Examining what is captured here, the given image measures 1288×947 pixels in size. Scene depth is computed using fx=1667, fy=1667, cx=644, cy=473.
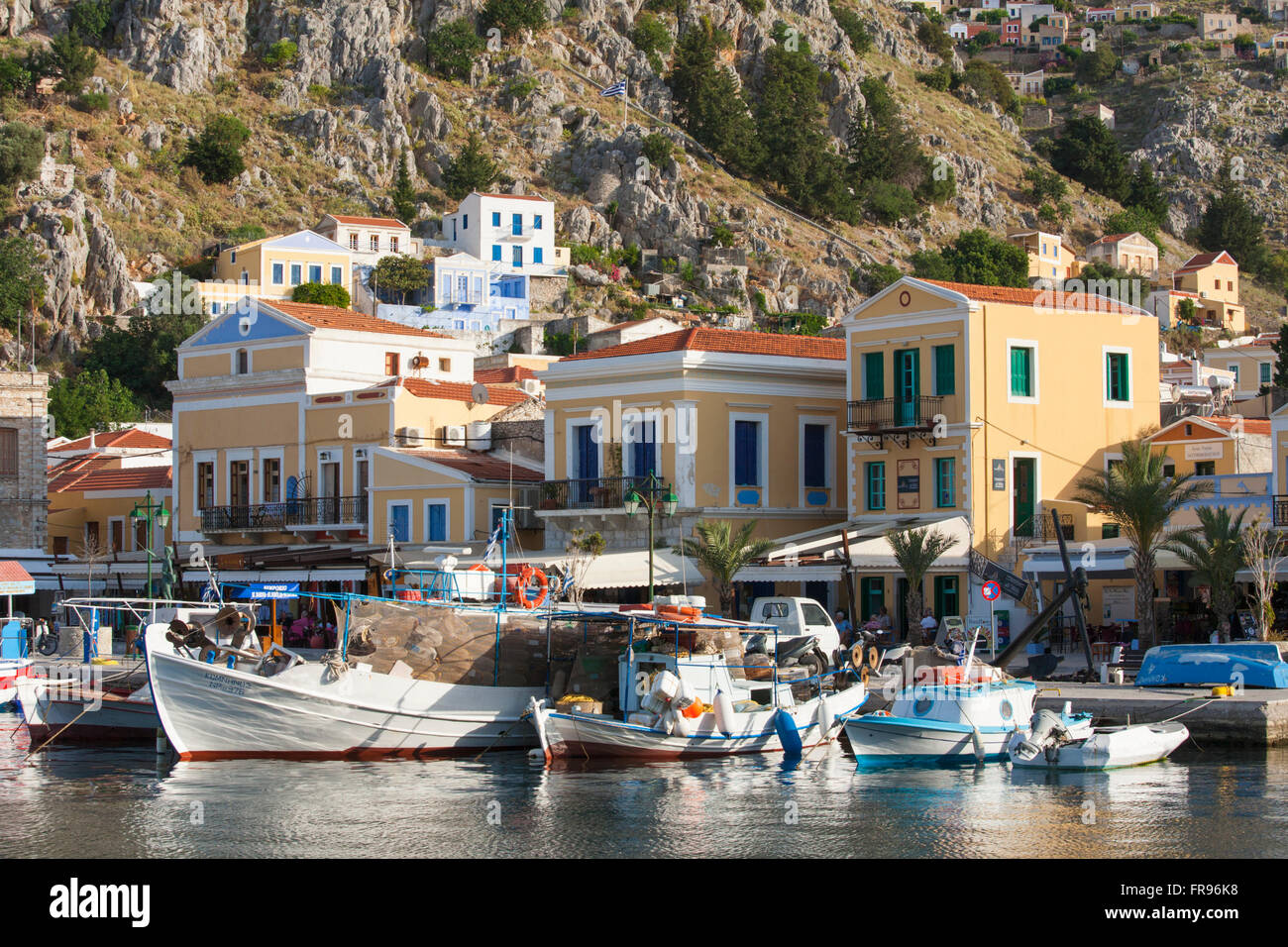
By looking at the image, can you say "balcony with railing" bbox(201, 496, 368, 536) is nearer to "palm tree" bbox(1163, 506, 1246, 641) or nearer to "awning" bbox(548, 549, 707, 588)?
"awning" bbox(548, 549, 707, 588)

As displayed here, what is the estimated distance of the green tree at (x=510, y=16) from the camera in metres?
147

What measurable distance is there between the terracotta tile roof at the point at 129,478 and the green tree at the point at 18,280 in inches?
1689

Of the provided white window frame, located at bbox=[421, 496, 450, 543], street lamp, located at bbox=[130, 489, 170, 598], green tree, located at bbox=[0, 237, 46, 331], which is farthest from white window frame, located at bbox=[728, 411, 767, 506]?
green tree, located at bbox=[0, 237, 46, 331]

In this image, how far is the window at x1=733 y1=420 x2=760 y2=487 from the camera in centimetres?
4184

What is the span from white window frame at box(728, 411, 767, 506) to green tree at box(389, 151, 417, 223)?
288ft

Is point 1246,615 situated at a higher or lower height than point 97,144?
lower

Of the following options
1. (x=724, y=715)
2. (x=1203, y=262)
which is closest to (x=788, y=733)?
(x=724, y=715)

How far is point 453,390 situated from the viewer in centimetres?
4941

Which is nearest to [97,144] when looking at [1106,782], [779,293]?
[779,293]

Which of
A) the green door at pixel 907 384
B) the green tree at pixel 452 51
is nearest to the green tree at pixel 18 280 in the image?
the green tree at pixel 452 51

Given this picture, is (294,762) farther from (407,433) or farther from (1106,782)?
(407,433)

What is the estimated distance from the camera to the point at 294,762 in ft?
91.6

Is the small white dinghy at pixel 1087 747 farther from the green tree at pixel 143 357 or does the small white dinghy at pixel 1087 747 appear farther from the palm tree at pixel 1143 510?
the green tree at pixel 143 357
